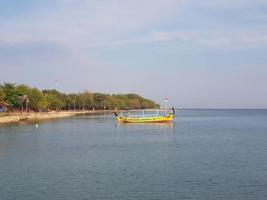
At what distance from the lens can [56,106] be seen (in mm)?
135625

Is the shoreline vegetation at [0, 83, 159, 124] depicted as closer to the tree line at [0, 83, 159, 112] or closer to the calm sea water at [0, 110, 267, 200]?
the tree line at [0, 83, 159, 112]

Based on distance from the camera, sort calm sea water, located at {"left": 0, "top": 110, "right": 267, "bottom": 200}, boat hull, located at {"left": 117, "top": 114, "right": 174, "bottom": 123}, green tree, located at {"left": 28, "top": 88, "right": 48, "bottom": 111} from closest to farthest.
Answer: calm sea water, located at {"left": 0, "top": 110, "right": 267, "bottom": 200}, boat hull, located at {"left": 117, "top": 114, "right": 174, "bottom": 123}, green tree, located at {"left": 28, "top": 88, "right": 48, "bottom": 111}

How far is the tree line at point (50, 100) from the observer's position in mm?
96062

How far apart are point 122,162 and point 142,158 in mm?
2433

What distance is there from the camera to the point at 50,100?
127 meters

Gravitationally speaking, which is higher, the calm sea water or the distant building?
the distant building

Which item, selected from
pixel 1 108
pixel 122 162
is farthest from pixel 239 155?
pixel 1 108

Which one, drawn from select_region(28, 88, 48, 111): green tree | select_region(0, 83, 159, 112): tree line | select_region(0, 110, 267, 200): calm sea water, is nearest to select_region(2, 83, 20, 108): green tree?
select_region(0, 83, 159, 112): tree line

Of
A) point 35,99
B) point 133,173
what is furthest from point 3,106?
point 133,173

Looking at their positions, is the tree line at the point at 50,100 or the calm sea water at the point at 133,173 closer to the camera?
the calm sea water at the point at 133,173

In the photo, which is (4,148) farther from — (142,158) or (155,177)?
(155,177)

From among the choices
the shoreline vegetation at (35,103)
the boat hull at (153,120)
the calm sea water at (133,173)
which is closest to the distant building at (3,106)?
the shoreline vegetation at (35,103)

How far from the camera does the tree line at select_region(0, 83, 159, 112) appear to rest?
3782 inches

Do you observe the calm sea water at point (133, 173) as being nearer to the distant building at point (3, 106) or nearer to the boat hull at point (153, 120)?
the boat hull at point (153, 120)
